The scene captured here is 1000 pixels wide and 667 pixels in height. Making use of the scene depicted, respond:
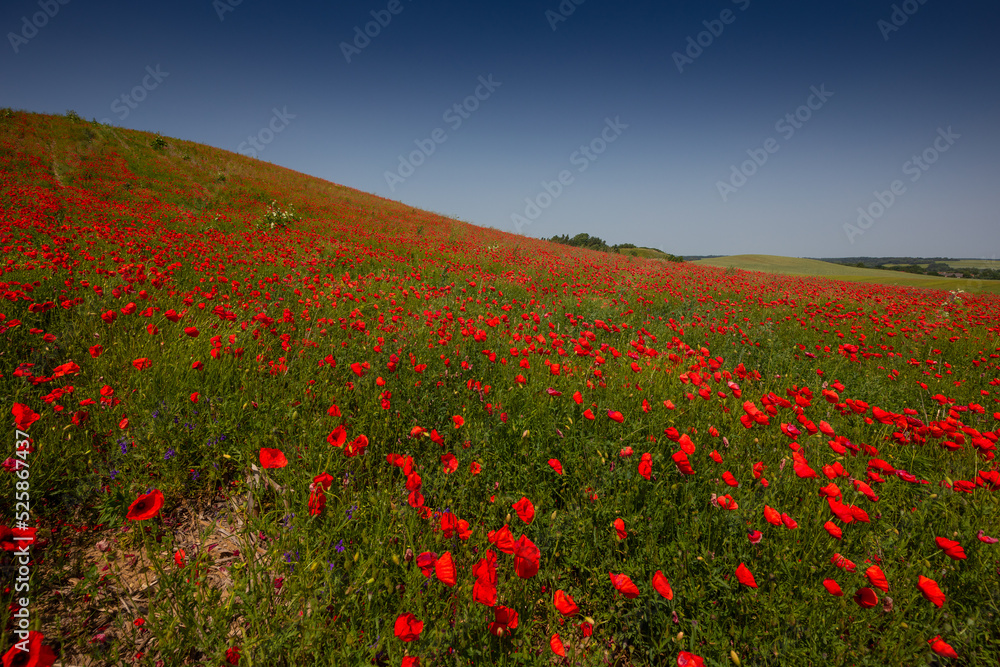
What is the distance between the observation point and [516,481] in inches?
84.7

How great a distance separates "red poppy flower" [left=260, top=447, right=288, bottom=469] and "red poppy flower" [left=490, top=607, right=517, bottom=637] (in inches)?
45.4

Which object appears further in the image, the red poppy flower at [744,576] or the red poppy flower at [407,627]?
the red poppy flower at [744,576]

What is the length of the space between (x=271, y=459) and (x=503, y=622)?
1248 mm

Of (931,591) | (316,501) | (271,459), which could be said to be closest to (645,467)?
(931,591)

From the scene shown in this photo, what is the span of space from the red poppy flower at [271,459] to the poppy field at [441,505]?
2 centimetres

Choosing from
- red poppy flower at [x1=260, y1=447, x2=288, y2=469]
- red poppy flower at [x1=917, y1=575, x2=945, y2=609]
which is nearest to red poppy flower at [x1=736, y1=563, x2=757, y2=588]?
red poppy flower at [x1=917, y1=575, x2=945, y2=609]

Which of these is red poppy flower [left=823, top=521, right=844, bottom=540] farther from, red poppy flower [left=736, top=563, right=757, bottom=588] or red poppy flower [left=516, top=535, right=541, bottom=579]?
red poppy flower [left=516, top=535, right=541, bottom=579]

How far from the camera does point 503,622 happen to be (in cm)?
142

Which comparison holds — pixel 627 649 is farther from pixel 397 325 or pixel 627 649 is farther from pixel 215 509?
pixel 397 325

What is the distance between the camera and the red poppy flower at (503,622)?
4.60ft

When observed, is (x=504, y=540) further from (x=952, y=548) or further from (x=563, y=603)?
(x=952, y=548)

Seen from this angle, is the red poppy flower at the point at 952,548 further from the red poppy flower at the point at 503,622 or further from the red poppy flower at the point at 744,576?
the red poppy flower at the point at 503,622

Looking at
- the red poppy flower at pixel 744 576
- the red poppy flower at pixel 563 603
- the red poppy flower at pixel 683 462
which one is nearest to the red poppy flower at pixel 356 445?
the red poppy flower at pixel 563 603

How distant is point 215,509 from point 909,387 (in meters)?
6.83
